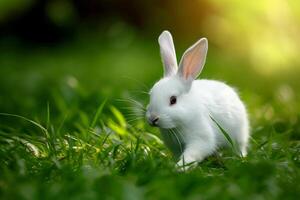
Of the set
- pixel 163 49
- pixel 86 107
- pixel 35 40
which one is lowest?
pixel 35 40

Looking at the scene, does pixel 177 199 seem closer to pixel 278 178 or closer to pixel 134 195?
pixel 134 195

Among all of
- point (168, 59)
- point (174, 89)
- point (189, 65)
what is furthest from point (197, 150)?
point (168, 59)

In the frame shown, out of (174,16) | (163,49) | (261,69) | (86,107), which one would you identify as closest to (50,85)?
(86,107)

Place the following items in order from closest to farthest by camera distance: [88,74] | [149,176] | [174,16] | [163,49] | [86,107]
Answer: [149,176], [163,49], [86,107], [88,74], [174,16]

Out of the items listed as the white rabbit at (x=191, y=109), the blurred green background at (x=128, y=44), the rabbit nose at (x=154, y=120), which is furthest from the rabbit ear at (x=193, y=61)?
the blurred green background at (x=128, y=44)

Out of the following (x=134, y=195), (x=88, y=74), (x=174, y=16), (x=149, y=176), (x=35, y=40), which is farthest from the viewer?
(x=35, y=40)

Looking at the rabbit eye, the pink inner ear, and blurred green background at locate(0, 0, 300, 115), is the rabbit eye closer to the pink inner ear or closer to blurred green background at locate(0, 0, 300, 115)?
the pink inner ear

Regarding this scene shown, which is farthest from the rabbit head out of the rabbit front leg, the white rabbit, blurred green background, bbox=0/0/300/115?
blurred green background, bbox=0/0/300/115

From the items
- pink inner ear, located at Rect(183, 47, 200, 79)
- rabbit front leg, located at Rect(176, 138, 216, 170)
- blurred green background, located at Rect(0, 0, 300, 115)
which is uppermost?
pink inner ear, located at Rect(183, 47, 200, 79)
